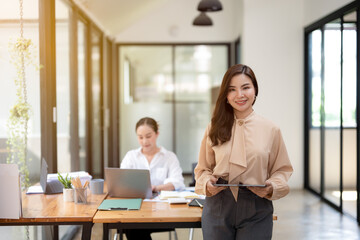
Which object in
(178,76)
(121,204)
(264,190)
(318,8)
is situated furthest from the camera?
(178,76)

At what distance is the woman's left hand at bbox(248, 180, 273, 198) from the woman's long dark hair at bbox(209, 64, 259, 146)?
0.88ft

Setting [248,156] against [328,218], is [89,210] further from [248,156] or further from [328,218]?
[328,218]

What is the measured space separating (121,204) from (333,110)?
4.22 meters

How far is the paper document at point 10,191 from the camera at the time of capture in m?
2.64

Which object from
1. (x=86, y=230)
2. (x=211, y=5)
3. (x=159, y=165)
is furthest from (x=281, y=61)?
(x=86, y=230)

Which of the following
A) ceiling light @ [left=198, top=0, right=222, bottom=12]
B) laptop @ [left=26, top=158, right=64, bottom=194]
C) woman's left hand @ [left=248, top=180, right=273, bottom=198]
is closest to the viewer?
woman's left hand @ [left=248, top=180, right=273, bottom=198]

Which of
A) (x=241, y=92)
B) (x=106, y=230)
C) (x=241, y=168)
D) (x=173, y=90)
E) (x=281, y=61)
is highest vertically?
(x=281, y=61)

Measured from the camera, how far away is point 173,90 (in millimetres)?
9312

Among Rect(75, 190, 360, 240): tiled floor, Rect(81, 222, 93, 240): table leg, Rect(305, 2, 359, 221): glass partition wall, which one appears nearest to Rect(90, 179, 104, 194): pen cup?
Rect(81, 222, 93, 240): table leg

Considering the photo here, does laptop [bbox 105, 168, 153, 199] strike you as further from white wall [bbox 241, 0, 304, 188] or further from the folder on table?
white wall [bbox 241, 0, 304, 188]

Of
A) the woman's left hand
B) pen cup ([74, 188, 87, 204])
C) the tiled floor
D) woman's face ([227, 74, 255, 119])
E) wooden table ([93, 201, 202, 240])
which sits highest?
woman's face ([227, 74, 255, 119])

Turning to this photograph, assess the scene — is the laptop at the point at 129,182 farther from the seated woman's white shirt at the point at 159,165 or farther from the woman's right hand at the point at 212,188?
the woman's right hand at the point at 212,188

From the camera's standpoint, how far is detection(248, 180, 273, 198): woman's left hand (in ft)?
7.28

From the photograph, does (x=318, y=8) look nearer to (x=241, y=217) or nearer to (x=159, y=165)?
(x=159, y=165)
